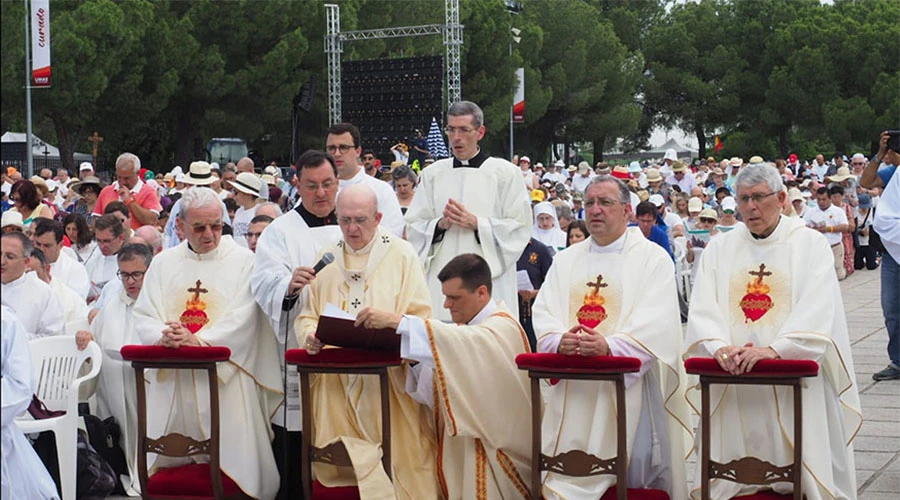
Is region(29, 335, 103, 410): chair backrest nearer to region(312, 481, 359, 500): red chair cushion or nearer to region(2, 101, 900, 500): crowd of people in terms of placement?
region(2, 101, 900, 500): crowd of people

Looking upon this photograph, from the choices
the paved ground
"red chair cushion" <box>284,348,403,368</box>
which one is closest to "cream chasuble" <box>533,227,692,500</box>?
"red chair cushion" <box>284,348,403,368</box>

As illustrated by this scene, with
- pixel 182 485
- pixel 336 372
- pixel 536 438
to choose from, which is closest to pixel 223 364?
pixel 182 485

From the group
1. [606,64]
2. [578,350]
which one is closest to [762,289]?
[578,350]

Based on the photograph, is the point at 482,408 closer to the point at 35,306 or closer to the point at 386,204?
the point at 386,204

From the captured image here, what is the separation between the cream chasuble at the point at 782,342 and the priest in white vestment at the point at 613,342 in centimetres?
17

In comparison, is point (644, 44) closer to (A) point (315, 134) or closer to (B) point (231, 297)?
(A) point (315, 134)

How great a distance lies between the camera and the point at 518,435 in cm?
584

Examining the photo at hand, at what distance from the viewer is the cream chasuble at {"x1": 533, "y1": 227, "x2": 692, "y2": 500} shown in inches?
220

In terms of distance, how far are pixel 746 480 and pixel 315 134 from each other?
131 ft

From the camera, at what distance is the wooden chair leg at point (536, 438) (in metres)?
5.45

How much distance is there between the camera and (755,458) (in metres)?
5.37

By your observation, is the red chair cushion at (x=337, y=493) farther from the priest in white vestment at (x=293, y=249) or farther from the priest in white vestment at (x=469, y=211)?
the priest in white vestment at (x=469, y=211)

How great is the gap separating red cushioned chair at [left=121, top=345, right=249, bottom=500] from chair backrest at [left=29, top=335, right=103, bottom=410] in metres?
1.17

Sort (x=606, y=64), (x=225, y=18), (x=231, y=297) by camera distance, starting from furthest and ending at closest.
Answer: (x=606, y=64) → (x=225, y=18) → (x=231, y=297)
